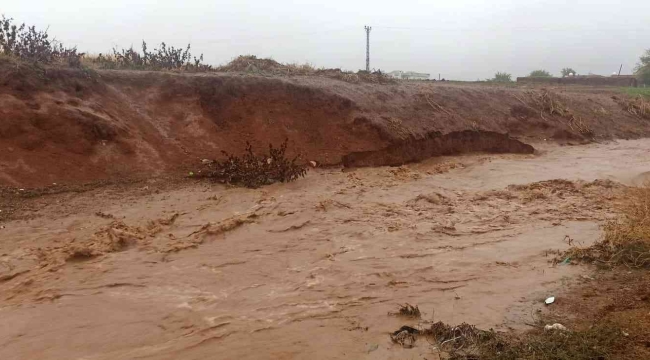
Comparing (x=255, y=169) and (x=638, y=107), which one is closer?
(x=255, y=169)

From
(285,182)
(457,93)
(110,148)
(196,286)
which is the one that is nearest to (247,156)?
(285,182)

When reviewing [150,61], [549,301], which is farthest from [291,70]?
[549,301]

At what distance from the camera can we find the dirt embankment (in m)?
7.47

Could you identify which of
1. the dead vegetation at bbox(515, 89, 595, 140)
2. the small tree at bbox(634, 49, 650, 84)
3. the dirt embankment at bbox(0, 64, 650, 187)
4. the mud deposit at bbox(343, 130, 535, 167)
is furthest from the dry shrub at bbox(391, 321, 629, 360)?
the small tree at bbox(634, 49, 650, 84)

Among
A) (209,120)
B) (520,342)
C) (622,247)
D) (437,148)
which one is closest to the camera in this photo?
(520,342)

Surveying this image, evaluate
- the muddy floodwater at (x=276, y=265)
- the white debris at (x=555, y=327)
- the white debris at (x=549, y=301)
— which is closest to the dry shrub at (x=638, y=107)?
the muddy floodwater at (x=276, y=265)

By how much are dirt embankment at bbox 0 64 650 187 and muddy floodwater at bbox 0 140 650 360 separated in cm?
82

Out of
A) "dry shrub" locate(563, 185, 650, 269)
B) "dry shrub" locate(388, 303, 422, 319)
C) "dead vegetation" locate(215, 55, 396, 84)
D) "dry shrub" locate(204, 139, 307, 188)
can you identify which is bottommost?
"dry shrub" locate(388, 303, 422, 319)

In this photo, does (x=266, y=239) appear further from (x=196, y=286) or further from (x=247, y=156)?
(x=247, y=156)

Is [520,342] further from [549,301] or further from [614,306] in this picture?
[614,306]

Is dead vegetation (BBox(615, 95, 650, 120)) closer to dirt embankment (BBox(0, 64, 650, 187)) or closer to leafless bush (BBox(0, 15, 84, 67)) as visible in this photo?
dirt embankment (BBox(0, 64, 650, 187))

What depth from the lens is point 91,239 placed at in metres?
5.53

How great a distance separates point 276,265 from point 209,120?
4755 mm

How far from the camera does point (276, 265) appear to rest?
520cm
